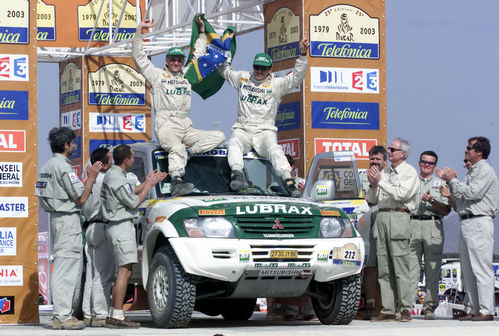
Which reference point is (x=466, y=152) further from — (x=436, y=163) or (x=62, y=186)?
(x=62, y=186)

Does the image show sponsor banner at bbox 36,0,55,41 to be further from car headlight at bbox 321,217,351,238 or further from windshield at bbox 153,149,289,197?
car headlight at bbox 321,217,351,238

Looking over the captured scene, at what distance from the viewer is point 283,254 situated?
1070 cm

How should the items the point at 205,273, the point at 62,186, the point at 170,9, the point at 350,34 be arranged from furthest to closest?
the point at 170,9 < the point at 350,34 < the point at 62,186 < the point at 205,273

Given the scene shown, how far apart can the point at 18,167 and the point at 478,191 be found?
557cm

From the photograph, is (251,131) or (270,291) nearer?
(270,291)

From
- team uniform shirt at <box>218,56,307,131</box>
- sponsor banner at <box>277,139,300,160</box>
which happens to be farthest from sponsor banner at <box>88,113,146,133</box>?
team uniform shirt at <box>218,56,307,131</box>

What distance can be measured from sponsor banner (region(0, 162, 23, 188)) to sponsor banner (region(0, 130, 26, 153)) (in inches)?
6.9

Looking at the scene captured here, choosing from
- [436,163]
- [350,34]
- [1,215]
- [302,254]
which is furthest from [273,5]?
[302,254]

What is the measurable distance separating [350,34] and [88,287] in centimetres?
691

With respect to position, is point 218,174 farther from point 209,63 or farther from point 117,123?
point 117,123

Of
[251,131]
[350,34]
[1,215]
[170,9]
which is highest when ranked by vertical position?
[170,9]

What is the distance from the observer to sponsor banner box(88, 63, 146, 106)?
89.3 feet

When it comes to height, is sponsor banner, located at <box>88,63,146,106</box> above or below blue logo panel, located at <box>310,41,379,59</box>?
above

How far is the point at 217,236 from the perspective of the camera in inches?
417
